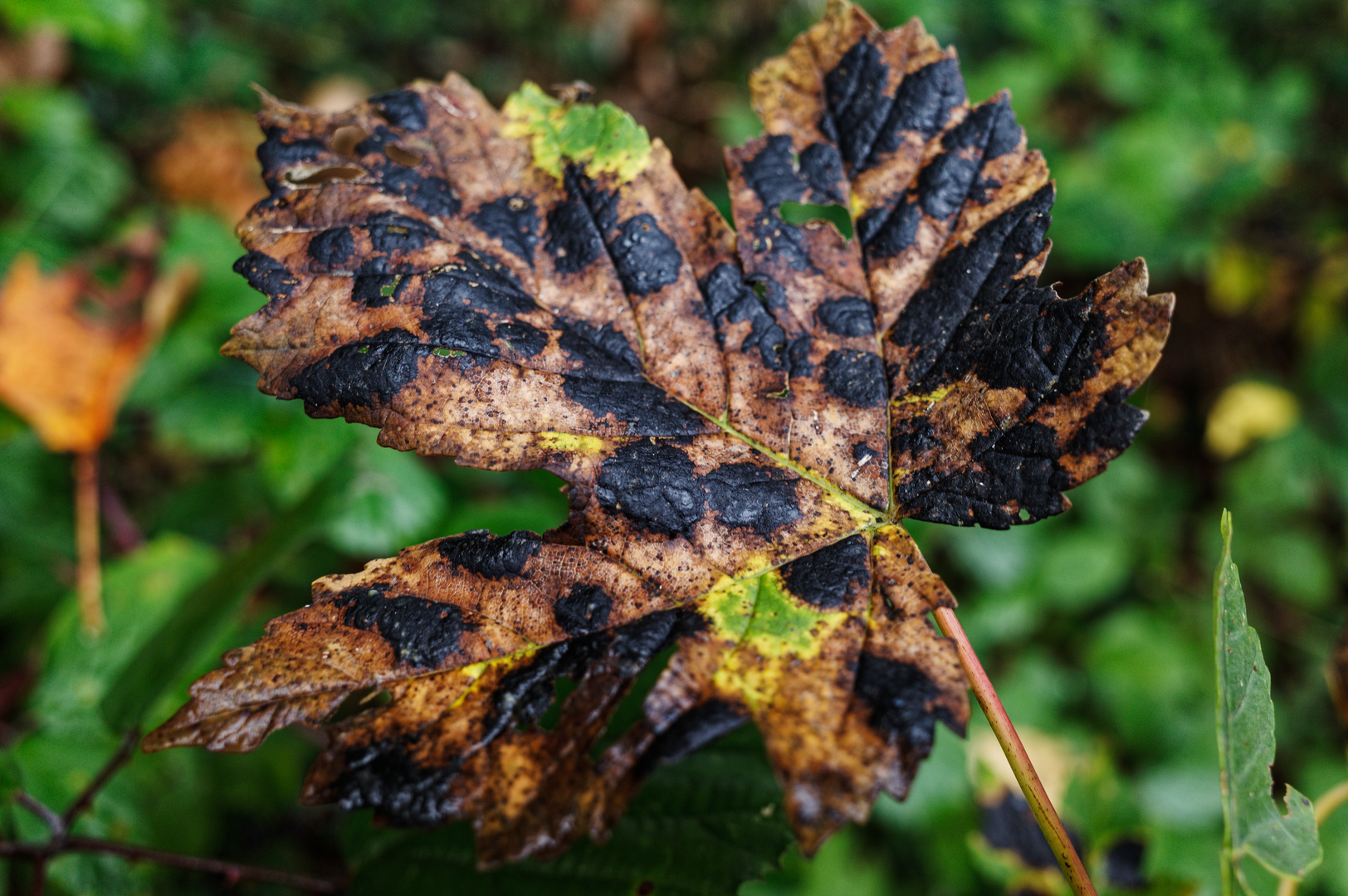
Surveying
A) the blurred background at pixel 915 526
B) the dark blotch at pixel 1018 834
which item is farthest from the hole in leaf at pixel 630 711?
the dark blotch at pixel 1018 834

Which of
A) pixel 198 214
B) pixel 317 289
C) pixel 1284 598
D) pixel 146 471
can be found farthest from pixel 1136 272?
pixel 1284 598

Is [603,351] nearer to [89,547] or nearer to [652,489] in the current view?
[652,489]

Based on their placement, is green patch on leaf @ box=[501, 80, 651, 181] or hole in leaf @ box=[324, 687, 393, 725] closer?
hole in leaf @ box=[324, 687, 393, 725]

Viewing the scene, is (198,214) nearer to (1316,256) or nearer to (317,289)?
(317,289)

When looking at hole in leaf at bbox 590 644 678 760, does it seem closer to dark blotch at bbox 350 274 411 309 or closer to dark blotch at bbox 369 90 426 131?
dark blotch at bbox 350 274 411 309

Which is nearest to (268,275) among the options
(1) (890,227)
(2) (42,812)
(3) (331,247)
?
(3) (331,247)

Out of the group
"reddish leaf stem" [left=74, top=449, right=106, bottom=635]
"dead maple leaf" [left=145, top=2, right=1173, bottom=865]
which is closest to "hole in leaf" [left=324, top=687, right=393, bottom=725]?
"dead maple leaf" [left=145, top=2, right=1173, bottom=865]
